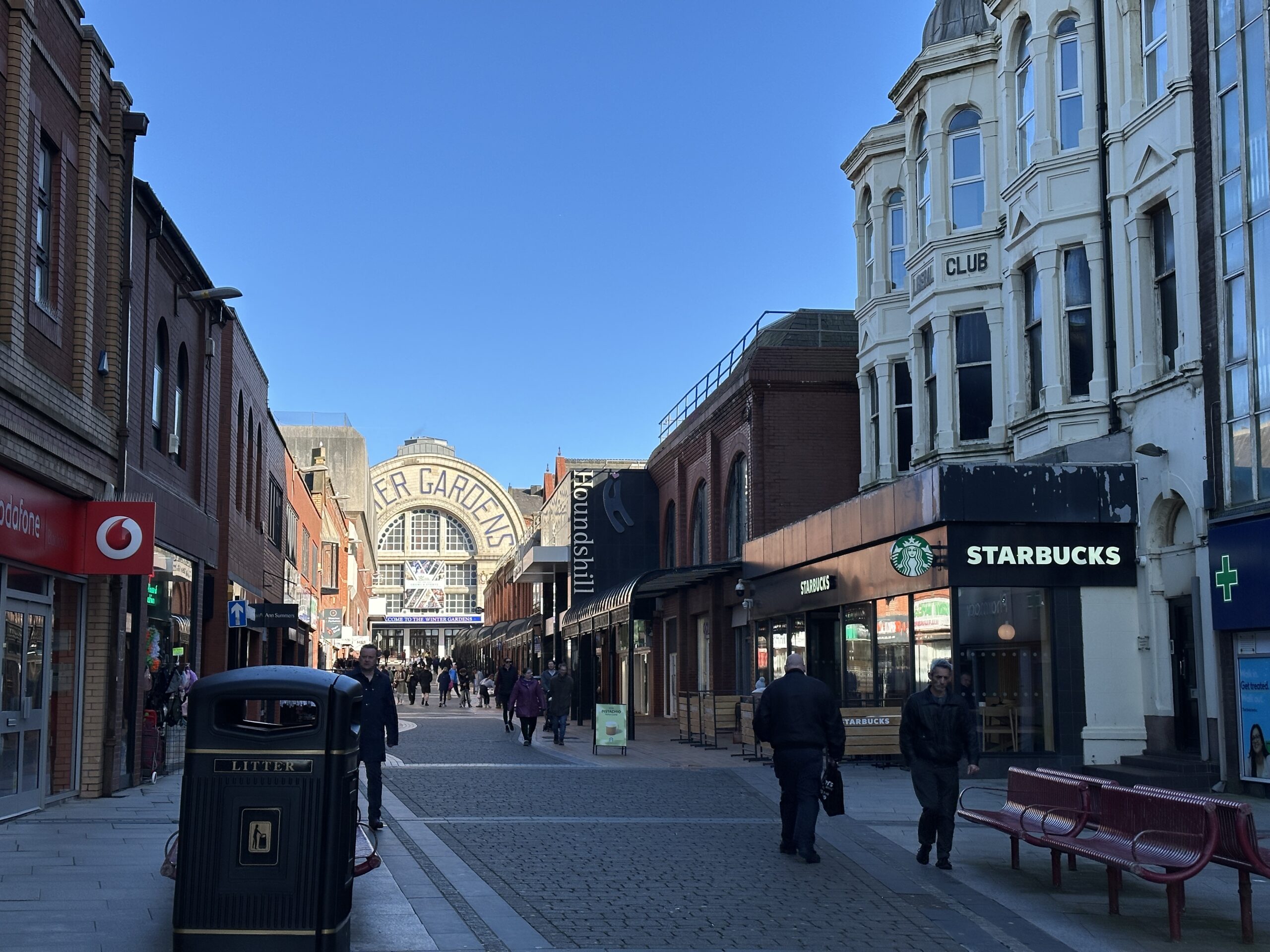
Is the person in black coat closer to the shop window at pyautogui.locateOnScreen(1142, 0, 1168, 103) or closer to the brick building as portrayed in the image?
the brick building

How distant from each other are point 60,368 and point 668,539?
1175 inches

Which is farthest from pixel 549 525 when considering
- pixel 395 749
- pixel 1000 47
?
pixel 1000 47

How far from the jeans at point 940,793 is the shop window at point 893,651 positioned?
1053 centimetres

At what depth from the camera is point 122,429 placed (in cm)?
1720

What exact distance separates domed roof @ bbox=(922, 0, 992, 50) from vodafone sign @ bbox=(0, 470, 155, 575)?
16009mm

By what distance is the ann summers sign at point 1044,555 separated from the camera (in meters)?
20.5

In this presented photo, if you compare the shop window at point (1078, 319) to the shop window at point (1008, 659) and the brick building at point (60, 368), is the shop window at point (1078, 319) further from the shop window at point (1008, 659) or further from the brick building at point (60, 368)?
the brick building at point (60, 368)

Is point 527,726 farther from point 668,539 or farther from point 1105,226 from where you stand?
point 668,539

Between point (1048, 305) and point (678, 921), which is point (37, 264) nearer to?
point (678, 921)

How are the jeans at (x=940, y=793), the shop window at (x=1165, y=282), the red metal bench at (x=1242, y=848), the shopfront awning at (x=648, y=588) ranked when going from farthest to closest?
1. the shopfront awning at (x=648, y=588)
2. the shop window at (x=1165, y=282)
3. the jeans at (x=940, y=793)
4. the red metal bench at (x=1242, y=848)

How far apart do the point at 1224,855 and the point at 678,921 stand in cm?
327

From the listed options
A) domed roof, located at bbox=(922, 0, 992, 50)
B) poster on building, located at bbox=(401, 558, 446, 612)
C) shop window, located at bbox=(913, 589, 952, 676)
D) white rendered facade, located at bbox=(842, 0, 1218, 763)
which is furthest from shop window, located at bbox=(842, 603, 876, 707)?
poster on building, located at bbox=(401, 558, 446, 612)

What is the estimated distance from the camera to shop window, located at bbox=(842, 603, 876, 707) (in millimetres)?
24188

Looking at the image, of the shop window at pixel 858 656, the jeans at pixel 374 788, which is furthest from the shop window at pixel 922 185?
the jeans at pixel 374 788
